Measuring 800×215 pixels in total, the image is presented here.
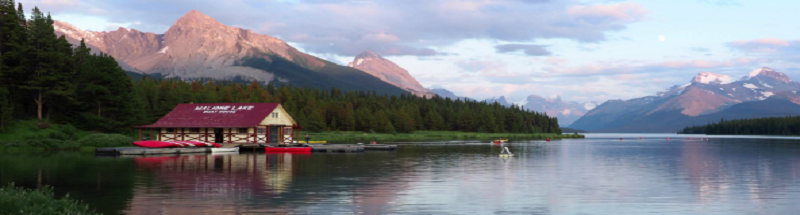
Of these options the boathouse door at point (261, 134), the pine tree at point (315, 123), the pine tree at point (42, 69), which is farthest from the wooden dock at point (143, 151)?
the pine tree at point (315, 123)

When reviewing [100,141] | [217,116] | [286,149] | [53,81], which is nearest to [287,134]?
[217,116]

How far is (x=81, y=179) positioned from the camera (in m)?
35.3

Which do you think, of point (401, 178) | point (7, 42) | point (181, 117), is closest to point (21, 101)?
point (7, 42)

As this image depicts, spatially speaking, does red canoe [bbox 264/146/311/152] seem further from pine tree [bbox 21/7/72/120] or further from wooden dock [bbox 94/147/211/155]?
pine tree [bbox 21/7/72/120]

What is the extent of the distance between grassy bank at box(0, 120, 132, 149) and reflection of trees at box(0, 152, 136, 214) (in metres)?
25.5

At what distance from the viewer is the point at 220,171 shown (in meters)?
42.6

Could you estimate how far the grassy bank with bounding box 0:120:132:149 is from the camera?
7356 centimetres

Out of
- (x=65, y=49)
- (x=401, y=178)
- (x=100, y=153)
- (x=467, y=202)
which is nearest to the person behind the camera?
(x=467, y=202)

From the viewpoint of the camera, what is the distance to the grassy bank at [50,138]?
73.6 m

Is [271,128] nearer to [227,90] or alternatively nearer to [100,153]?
[100,153]

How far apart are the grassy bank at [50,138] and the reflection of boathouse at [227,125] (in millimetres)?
5662

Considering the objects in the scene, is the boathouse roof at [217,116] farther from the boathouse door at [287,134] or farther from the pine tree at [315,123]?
the pine tree at [315,123]

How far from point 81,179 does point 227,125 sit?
4735cm

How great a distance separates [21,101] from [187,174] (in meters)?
61.3
